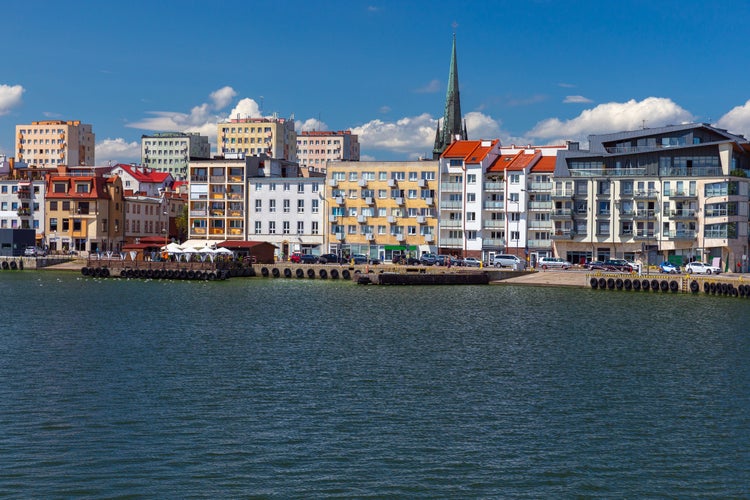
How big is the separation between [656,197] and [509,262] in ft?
69.7

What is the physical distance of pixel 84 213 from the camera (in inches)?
5659

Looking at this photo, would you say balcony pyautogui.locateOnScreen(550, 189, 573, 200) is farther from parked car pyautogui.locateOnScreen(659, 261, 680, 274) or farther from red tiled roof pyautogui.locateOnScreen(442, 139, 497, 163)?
parked car pyautogui.locateOnScreen(659, 261, 680, 274)

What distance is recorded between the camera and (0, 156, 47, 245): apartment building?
147m

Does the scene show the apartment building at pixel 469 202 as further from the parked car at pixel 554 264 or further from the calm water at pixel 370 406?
the calm water at pixel 370 406

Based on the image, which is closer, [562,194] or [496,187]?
[562,194]

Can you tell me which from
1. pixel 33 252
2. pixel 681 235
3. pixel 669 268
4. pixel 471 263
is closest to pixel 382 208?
pixel 471 263

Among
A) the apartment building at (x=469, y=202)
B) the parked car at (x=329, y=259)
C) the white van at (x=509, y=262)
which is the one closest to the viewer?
the white van at (x=509, y=262)

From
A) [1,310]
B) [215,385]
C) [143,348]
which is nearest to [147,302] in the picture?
[1,310]

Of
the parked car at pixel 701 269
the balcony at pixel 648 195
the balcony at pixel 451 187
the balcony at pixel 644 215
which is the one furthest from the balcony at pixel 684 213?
the balcony at pixel 451 187

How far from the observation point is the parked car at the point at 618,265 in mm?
112000

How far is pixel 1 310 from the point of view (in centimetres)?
7200

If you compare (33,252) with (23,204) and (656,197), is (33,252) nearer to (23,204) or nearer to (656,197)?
(23,204)

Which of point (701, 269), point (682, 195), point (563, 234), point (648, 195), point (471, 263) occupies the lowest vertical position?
point (701, 269)

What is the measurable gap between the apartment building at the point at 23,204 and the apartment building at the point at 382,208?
150 feet
